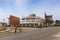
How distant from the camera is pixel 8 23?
11862 cm

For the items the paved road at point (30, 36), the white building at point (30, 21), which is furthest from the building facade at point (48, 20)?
the paved road at point (30, 36)

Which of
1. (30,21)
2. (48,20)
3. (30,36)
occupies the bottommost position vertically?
(30,36)

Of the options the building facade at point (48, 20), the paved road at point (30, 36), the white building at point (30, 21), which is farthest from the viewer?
the building facade at point (48, 20)

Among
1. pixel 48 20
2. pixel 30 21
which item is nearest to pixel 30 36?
pixel 30 21

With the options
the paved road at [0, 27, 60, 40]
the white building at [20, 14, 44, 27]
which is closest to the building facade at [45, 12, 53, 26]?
the white building at [20, 14, 44, 27]

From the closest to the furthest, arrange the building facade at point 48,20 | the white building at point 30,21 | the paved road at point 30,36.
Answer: the paved road at point 30,36
the white building at point 30,21
the building facade at point 48,20

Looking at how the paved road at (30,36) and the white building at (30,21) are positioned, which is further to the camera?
the white building at (30,21)

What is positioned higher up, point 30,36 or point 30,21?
point 30,21

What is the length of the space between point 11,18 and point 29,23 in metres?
12.8

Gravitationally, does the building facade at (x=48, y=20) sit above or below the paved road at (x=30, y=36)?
above

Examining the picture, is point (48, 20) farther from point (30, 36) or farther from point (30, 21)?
point (30, 36)

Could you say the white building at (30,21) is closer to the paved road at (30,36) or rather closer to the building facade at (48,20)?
the building facade at (48,20)

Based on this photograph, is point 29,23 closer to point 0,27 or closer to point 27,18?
point 27,18

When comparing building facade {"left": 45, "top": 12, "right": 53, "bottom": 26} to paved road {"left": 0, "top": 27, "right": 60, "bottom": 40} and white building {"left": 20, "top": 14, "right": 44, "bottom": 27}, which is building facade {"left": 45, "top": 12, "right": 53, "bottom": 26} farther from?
paved road {"left": 0, "top": 27, "right": 60, "bottom": 40}
